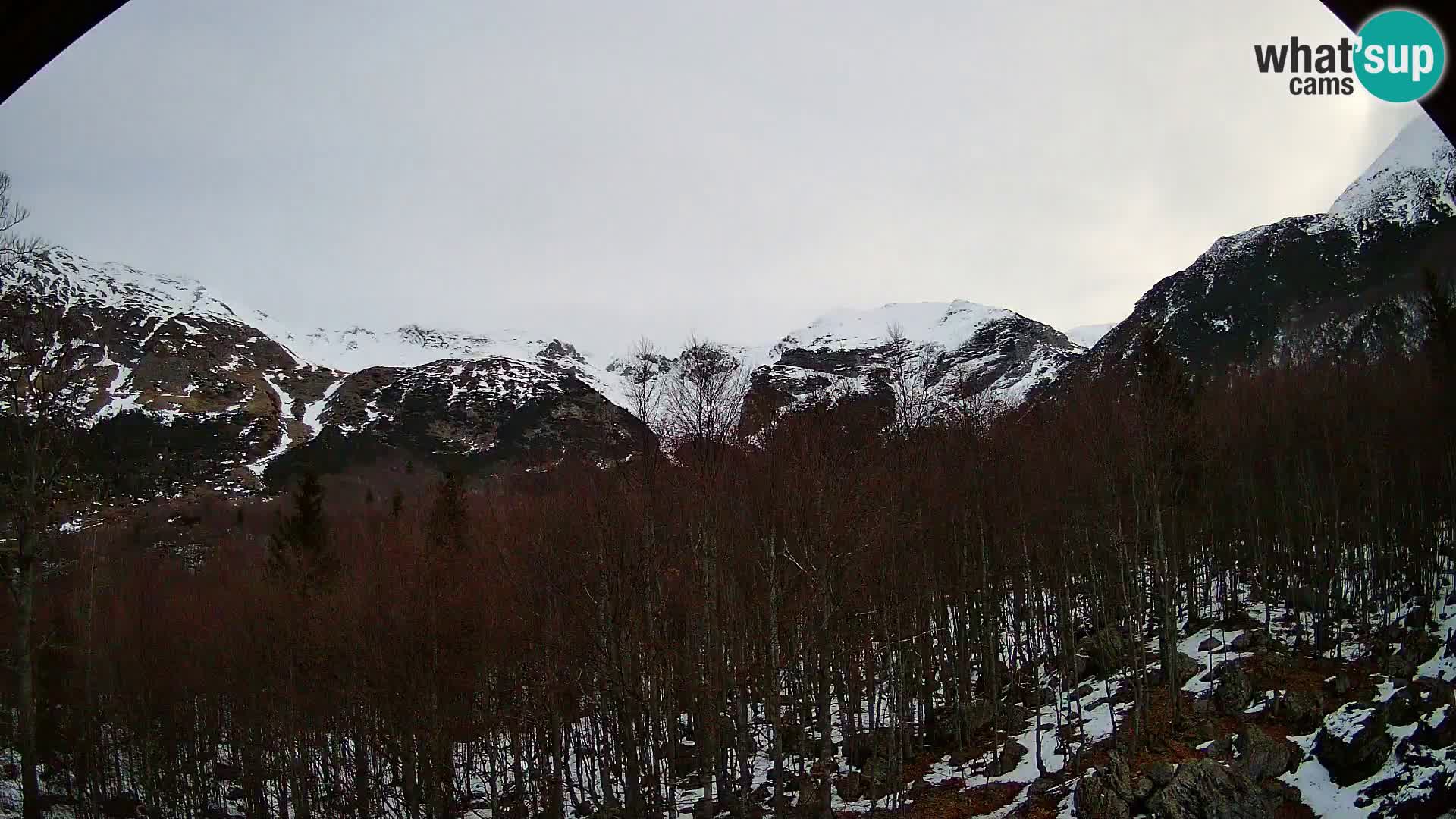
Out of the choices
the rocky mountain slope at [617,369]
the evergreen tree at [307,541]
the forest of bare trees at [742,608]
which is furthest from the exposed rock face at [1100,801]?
the evergreen tree at [307,541]

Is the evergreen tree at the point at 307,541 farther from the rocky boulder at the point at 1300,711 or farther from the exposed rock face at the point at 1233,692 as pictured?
the rocky boulder at the point at 1300,711

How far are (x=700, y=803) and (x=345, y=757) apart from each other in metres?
12.4

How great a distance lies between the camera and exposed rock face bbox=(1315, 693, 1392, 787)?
15289 mm

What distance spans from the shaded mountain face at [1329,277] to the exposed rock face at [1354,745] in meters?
60.8

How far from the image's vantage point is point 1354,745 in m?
15.7

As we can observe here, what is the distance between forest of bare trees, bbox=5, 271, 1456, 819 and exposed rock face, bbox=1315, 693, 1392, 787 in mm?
3983

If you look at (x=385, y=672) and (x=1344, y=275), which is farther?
(x=1344, y=275)

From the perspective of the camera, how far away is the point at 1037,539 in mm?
28688

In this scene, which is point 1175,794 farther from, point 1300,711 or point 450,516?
point 450,516

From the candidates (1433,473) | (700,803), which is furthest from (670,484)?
(1433,473)

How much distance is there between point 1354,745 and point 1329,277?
4379 inches

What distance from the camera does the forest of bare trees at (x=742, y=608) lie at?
61.8 ft

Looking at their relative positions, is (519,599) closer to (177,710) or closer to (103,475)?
(103,475)

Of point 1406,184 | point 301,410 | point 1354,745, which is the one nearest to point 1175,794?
point 1354,745
